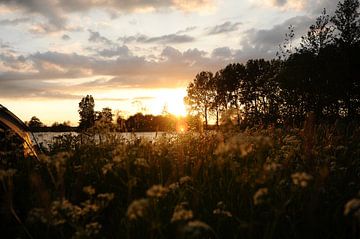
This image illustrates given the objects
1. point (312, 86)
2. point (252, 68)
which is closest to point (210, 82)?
point (252, 68)

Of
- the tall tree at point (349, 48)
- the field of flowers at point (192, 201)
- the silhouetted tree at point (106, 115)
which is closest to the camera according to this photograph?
the field of flowers at point (192, 201)

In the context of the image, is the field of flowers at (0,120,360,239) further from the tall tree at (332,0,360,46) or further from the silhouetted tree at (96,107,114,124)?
the tall tree at (332,0,360,46)

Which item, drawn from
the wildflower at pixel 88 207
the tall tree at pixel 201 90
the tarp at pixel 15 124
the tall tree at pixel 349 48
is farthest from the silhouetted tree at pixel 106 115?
the tall tree at pixel 201 90

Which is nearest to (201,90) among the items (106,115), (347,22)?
(347,22)

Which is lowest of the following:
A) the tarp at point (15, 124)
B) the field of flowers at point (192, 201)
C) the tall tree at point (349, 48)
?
the field of flowers at point (192, 201)

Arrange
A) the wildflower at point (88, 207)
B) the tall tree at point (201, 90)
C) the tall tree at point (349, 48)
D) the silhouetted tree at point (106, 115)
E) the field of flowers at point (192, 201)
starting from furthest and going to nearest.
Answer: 1. the tall tree at point (201, 90)
2. the tall tree at point (349, 48)
3. the silhouetted tree at point (106, 115)
4. the field of flowers at point (192, 201)
5. the wildflower at point (88, 207)

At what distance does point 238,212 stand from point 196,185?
893 millimetres

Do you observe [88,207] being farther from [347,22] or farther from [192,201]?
[347,22]

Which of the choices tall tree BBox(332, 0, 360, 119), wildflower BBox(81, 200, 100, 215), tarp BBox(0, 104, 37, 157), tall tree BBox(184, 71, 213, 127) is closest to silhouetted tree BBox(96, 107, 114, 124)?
tarp BBox(0, 104, 37, 157)

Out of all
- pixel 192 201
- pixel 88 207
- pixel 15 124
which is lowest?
pixel 192 201

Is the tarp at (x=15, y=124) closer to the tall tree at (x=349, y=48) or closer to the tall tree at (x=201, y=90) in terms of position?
the tall tree at (x=349, y=48)

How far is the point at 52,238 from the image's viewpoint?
17.7 ft

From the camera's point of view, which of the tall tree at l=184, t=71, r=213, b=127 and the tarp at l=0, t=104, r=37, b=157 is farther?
the tall tree at l=184, t=71, r=213, b=127

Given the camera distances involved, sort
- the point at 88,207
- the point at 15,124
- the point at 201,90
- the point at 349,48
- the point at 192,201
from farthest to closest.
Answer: the point at 201,90
the point at 349,48
the point at 15,124
the point at 192,201
the point at 88,207
